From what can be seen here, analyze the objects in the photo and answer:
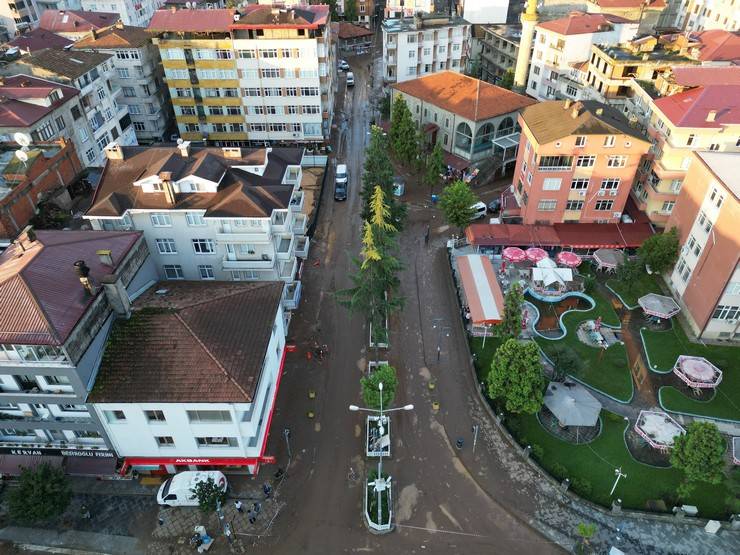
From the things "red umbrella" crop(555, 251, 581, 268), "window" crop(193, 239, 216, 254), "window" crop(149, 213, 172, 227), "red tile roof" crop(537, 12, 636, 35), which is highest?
"red tile roof" crop(537, 12, 636, 35)

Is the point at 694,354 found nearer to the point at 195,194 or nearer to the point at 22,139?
the point at 195,194

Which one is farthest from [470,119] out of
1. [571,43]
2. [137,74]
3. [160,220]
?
[137,74]

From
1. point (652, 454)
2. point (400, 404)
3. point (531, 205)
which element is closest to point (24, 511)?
point (400, 404)

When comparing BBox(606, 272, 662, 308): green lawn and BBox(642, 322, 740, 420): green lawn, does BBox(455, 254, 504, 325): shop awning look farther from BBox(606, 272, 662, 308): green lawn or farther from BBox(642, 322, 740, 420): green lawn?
BBox(642, 322, 740, 420): green lawn

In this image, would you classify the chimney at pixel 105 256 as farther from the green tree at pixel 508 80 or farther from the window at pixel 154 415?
the green tree at pixel 508 80

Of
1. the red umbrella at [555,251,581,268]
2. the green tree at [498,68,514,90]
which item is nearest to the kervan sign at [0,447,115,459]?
the red umbrella at [555,251,581,268]

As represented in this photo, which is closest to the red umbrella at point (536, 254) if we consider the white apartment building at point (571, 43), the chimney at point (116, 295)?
the white apartment building at point (571, 43)

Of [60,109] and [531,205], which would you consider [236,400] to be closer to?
[531,205]
